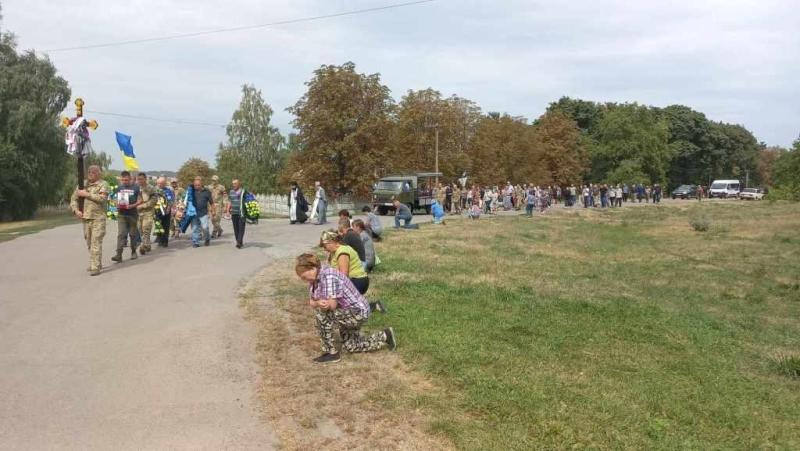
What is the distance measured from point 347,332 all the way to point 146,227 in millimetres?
8893

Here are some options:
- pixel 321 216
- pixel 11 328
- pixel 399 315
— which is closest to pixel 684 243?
pixel 321 216

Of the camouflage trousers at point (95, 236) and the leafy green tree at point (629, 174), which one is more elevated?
the leafy green tree at point (629, 174)

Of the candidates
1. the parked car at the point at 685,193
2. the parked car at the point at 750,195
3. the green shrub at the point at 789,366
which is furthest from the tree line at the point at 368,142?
the green shrub at the point at 789,366

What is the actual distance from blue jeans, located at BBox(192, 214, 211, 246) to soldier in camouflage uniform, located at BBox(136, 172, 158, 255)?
104 cm

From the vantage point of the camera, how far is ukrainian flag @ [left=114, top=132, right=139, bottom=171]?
655 inches

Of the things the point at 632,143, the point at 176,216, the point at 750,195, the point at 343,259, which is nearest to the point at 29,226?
the point at 176,216

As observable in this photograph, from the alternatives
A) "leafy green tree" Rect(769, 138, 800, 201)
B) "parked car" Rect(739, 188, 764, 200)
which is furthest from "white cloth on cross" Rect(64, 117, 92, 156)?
"parked car" Rect(739, 188, 764, 200)

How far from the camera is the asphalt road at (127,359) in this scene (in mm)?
4453

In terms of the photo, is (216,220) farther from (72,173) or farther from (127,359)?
(72,173)

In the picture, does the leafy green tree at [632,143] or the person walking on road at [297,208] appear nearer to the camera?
the person walking on road at [297,208]

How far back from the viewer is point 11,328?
24.0ft

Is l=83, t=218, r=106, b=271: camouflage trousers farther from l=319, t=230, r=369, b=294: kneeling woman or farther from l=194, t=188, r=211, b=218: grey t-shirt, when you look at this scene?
l=319, t=230, r=369, b=294: kneeling woman

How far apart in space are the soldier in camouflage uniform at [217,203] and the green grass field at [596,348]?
5.27 meters

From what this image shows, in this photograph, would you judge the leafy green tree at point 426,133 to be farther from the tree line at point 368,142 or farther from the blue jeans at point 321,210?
the blue jeans at point 321,210
